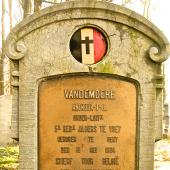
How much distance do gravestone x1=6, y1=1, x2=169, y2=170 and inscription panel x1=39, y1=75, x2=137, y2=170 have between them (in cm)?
1

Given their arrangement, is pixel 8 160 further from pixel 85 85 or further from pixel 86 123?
pixel 85 85

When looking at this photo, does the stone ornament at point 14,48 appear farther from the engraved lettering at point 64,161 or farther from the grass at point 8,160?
the grass at point 8,160

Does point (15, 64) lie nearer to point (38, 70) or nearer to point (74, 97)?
point (38, 70)

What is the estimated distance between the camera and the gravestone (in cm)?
393

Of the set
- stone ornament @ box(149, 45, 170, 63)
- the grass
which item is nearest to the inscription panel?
stone ornament @ box(149, 45, 170, 63)

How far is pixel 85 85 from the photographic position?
13.0 feet

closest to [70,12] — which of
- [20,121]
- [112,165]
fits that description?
[20,121]

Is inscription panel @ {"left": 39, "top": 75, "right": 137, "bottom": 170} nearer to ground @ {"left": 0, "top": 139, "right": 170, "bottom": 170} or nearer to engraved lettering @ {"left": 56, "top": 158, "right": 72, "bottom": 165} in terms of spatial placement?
engraved lettering @ {"left": 56, "top": 158, "right": 72, "bottom": 165}

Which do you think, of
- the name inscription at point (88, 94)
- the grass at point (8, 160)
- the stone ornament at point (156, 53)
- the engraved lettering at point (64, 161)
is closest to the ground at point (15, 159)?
the grass at point (8, 160)

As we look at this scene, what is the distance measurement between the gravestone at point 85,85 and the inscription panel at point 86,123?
0.03 feet

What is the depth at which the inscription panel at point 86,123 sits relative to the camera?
3.95m

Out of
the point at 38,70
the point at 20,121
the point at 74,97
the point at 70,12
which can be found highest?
the point at 70,12

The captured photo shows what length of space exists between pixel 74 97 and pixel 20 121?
2.04ft

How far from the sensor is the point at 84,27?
395 cm
